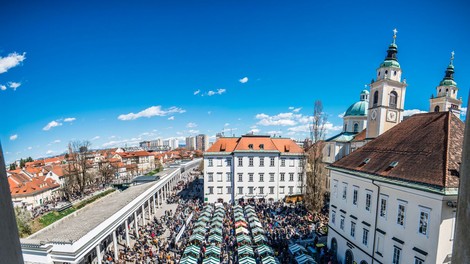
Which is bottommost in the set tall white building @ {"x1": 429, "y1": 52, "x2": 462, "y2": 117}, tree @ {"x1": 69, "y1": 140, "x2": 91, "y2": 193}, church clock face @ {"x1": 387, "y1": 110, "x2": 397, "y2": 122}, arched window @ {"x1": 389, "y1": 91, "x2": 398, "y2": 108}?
tree @ {"x1": 69, "y1": 140, "x2": 91, "y2": 193}

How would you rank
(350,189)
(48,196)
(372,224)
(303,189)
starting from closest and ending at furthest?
1. (372,224)
2. (350,189)
3. (303,189)
4. (48,196)

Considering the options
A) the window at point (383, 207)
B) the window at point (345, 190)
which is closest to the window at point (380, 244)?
the window at point (383, 207)

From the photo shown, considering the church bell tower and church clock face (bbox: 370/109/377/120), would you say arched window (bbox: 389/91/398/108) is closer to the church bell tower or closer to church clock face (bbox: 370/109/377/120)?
the church bell tower

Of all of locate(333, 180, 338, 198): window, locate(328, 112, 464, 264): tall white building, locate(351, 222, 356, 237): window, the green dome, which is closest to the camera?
locate(328, 112, 464, 264): tall white building

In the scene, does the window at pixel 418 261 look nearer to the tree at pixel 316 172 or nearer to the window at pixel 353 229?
the window at pixel 353 229

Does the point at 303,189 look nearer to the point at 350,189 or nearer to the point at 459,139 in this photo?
the point at 350,189

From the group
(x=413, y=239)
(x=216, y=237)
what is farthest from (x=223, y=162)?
(x=413, y=239)

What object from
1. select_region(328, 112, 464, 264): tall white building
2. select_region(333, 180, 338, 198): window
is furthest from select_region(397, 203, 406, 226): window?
select_region(333, 180, 338, 198): window
